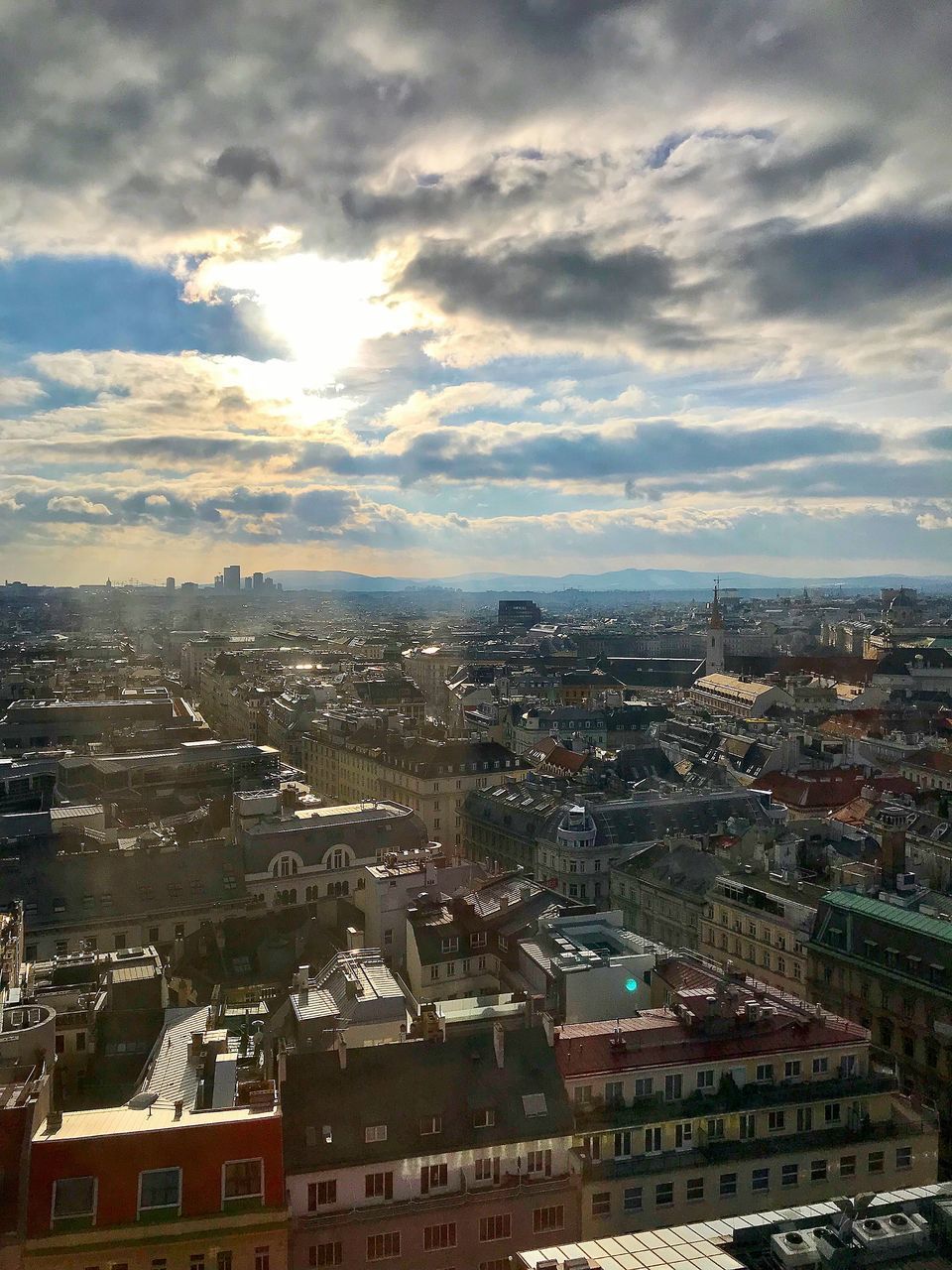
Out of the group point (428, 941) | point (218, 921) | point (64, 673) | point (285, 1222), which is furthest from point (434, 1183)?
point (64, 673)

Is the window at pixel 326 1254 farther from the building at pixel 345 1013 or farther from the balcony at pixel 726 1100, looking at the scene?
the balcony at pixel 726 1100

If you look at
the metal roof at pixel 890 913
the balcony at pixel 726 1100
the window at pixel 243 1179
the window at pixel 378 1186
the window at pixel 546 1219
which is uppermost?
the metal roof at pixel 890 913

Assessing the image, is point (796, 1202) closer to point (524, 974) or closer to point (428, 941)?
point (524, 974)

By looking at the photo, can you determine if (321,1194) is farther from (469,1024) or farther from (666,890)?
(666,890)

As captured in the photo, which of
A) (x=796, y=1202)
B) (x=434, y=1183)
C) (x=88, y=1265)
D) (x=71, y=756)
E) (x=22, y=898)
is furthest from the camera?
(x=71, y=756)

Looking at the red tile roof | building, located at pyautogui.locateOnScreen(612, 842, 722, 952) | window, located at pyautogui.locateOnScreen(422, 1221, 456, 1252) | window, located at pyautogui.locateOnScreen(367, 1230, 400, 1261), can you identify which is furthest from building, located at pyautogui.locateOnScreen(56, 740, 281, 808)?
window, located at pyautogui.locateOnScreen(422, 1221, 456, 1252)

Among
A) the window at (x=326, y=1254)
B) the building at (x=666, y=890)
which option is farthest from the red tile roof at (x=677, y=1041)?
the building at (x=666, y=890)
